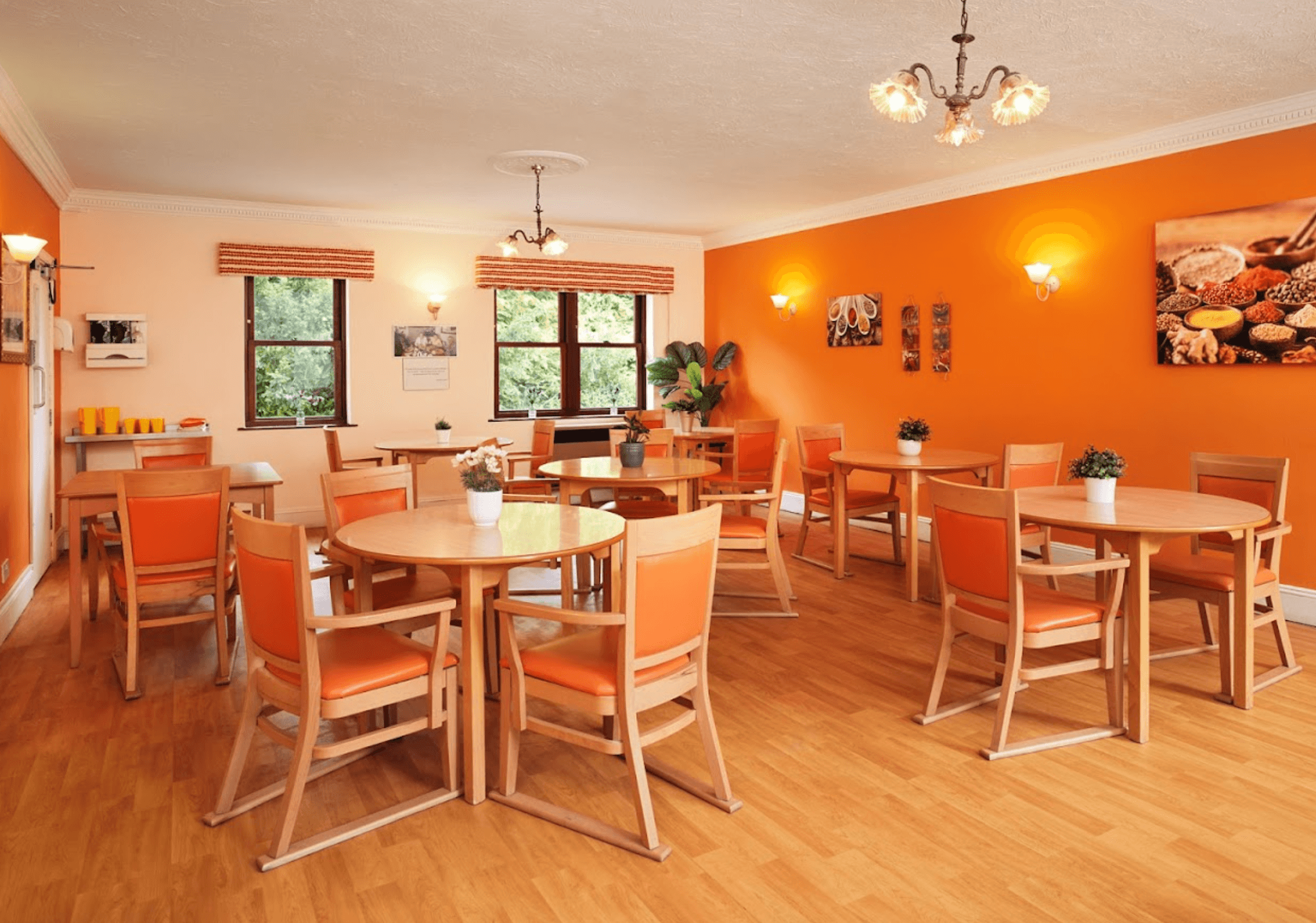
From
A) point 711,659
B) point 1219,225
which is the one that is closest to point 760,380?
point 1219,225

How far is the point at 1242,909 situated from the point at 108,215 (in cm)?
797

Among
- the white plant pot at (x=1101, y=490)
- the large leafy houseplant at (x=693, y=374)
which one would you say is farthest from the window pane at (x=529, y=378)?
the white plant pot at (x=1101, y=490)

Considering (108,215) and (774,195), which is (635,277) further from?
(108,215)

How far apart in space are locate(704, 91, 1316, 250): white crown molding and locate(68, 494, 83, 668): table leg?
5.82 meters

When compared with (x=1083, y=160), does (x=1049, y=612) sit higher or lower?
lower

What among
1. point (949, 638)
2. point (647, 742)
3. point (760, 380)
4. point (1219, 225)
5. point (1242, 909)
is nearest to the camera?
point (1242, 909)

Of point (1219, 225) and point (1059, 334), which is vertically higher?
point (1219, 225)

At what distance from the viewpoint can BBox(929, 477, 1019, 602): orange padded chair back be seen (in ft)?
9.93

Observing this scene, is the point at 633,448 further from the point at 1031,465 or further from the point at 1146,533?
the point at 1146,533

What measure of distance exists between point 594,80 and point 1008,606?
9.93ft

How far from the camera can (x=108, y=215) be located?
272 inches

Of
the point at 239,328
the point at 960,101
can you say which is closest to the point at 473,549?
the point at 960,101

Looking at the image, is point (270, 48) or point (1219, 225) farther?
point (1219, 225)

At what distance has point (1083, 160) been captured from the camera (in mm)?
5695
